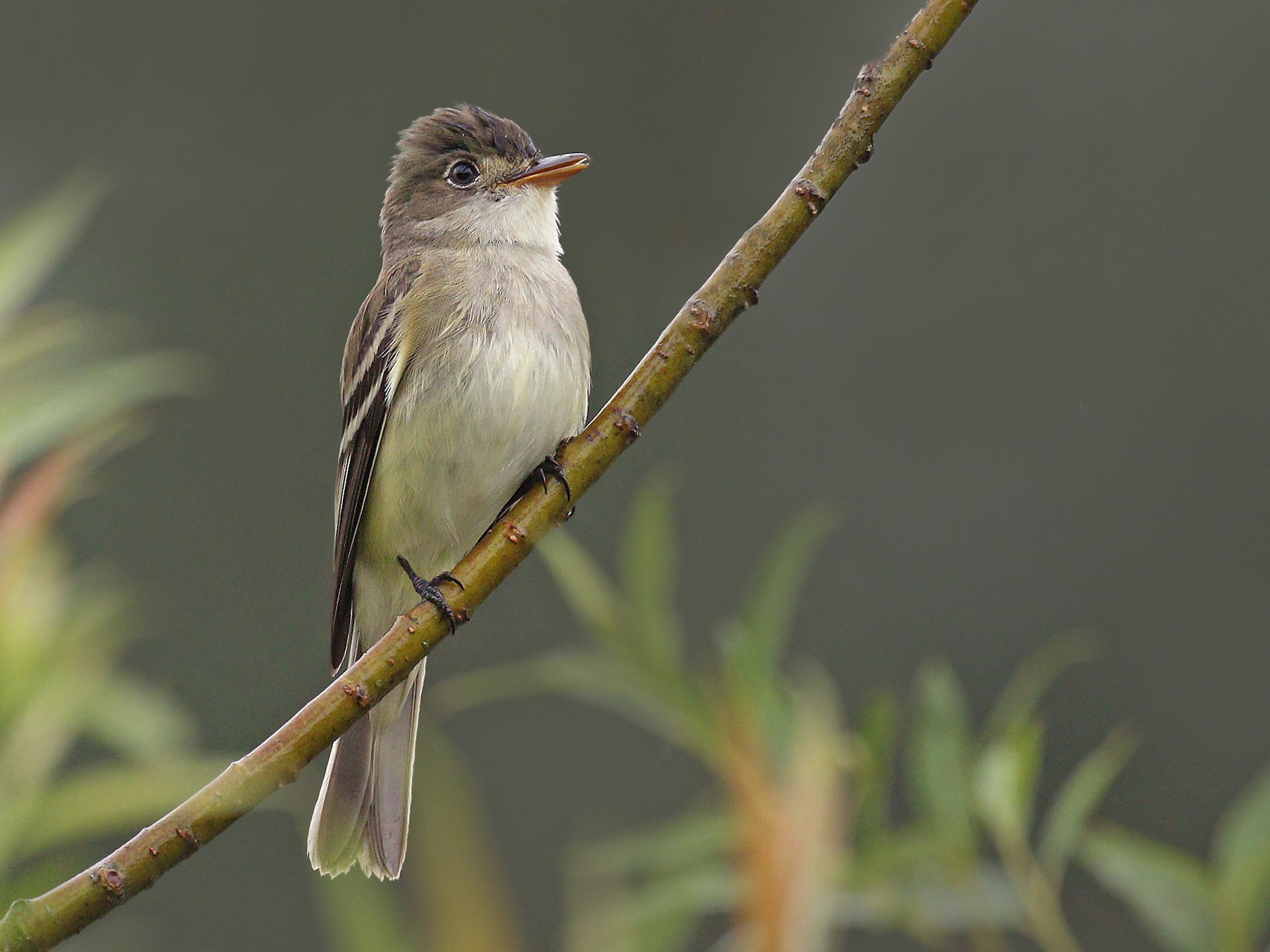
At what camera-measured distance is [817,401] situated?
7.15m

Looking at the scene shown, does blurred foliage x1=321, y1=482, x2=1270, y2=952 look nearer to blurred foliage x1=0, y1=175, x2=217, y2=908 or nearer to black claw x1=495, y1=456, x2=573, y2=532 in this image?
black claw x1=495, y1=456, x2=573, y2=532

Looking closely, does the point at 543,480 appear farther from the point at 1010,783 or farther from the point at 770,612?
the point at 1010,783

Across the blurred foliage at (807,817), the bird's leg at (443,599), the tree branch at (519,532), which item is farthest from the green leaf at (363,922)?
the bird's leg at (443,599)

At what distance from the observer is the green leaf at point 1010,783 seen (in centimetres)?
196

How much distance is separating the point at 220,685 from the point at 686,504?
2347mm

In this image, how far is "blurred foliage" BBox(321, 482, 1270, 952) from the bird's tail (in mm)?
594

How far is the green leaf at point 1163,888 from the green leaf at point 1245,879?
0.08 ft

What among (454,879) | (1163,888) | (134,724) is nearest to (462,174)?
(134,724)

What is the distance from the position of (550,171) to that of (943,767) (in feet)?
5.85

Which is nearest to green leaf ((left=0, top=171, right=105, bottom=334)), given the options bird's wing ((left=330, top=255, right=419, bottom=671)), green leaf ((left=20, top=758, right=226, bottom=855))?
green leaf ((left=20, top=758, right=226, bottom=855))

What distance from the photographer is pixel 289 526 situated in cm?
707

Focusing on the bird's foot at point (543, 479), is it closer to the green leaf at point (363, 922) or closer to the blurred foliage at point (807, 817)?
the blurred foliage at point (807, 817)

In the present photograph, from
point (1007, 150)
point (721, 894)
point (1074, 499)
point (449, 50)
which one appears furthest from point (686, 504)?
point (721, 894)

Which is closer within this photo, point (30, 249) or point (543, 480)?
point (30, 249)
